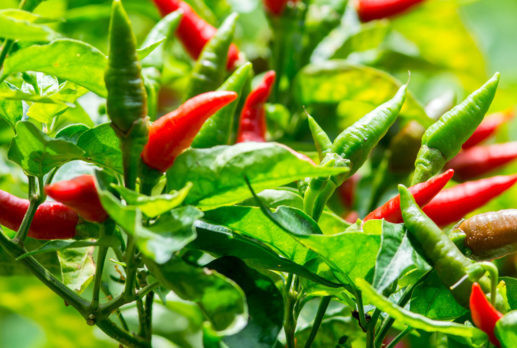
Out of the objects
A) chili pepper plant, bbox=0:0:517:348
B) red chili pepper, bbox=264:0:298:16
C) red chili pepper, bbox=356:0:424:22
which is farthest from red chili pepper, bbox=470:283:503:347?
red chili pepper, bbox=356:0:424:22

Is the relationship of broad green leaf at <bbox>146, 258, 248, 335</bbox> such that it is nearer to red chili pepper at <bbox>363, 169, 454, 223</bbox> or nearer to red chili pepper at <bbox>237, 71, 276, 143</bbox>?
red chili pepper at <bbox>363, 169, 454, 223</bbox>

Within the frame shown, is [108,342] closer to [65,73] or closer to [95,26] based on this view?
[95,26]

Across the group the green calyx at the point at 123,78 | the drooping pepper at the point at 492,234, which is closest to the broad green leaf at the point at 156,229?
the green calyx at the point at 123,78

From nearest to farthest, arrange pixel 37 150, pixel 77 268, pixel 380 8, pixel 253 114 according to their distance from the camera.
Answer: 1. pixel 37 150
2. pixel 77 268
3. pixel 253 114
4. pixel 380 8

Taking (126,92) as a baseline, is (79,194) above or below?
below

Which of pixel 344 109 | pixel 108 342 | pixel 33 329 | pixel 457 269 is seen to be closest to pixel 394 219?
pixel 457 269

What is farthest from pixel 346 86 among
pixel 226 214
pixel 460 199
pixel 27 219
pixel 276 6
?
pixel 27 219

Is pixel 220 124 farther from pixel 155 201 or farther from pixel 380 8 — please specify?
pixel 380 8
